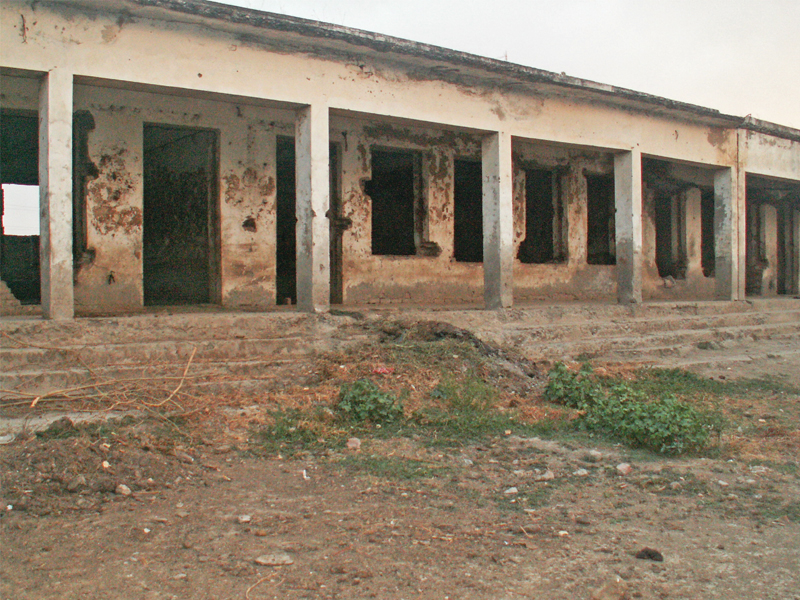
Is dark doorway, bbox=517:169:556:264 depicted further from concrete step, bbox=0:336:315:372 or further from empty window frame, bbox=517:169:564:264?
concrete step, bbox=0:336:315:372

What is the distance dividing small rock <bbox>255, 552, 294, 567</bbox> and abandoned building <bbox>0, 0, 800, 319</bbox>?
13.5 ft

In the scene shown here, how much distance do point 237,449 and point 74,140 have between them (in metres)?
6.11

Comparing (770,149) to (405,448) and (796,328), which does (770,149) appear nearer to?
(796,328)

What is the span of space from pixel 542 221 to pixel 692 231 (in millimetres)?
3896

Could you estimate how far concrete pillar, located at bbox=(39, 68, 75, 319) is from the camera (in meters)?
6.02

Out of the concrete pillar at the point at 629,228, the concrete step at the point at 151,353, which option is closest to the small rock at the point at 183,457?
the concrete step at the point at 151,353

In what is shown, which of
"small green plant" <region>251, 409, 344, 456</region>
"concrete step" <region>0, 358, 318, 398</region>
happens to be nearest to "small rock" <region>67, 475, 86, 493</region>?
"small green plant" <region>251, 409, 344, 456</region>

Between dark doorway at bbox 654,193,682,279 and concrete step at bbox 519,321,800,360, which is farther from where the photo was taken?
dark doorway at bbox 654,193,682,279

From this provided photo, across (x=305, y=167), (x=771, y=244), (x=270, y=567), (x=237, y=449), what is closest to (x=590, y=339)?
(x=305, y=167)

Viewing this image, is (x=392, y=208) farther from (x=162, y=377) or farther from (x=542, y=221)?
(x=162, y=377)

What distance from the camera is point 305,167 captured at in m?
7.49

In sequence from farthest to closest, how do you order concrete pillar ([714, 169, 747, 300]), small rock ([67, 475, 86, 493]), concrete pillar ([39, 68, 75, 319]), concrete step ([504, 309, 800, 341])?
concrete pillar ([714, 169, 747, 300]) < concrete step ([504, 309, 800, 341]) < concrete pillar ([39, 68, 75, 319]) < small rock ([67, 475, 86, 493])

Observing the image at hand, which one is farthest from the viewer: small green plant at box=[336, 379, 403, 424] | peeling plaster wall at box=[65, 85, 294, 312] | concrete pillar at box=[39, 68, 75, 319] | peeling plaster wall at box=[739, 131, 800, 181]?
peeling plaster wall at box=[739, 131, 800, 181]

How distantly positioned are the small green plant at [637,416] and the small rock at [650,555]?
5.92ft
